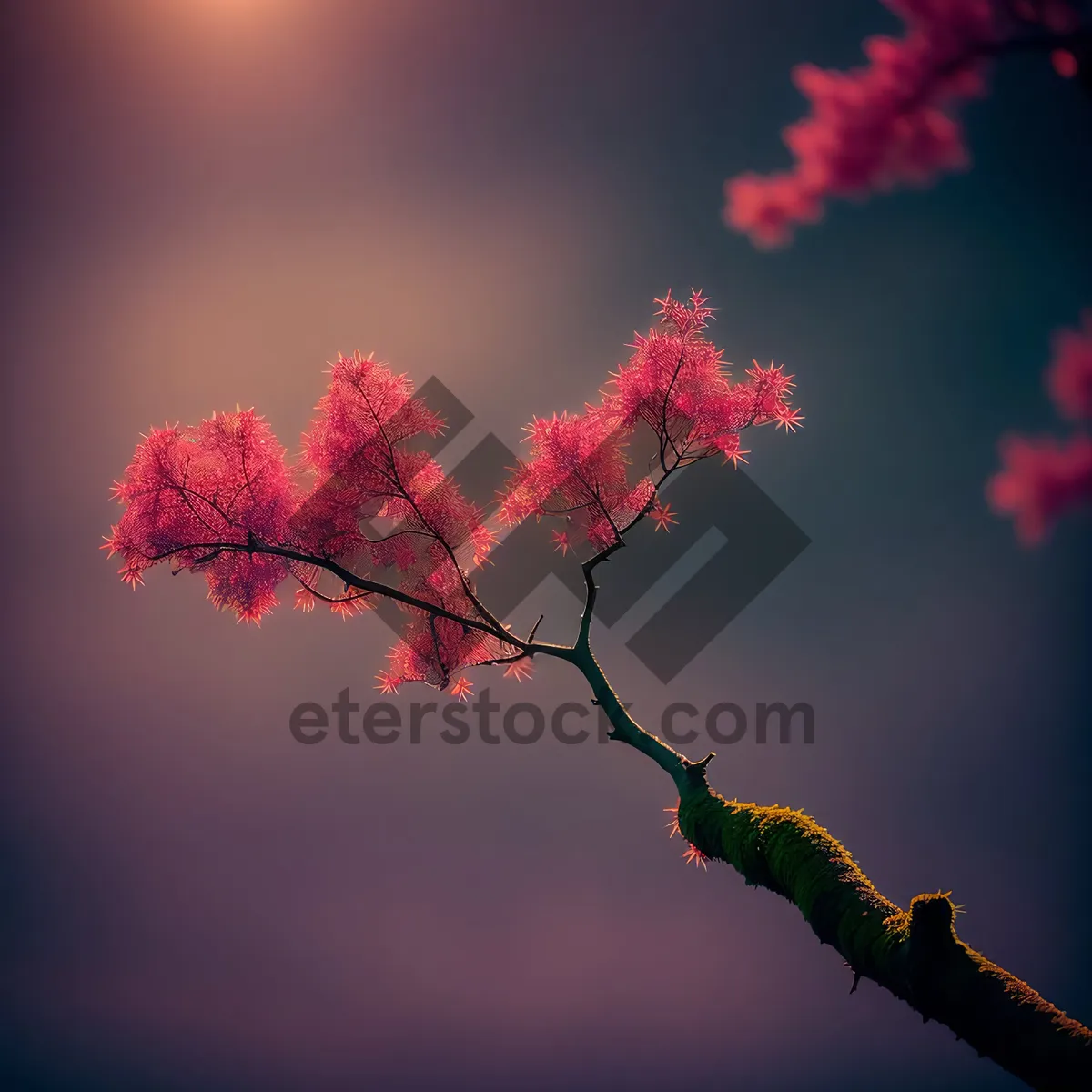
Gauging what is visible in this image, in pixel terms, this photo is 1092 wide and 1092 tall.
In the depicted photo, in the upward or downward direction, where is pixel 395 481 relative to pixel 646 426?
downward

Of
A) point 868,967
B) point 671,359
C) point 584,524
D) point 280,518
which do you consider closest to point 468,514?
point 584,524

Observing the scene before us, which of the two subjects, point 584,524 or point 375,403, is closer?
point 375,403

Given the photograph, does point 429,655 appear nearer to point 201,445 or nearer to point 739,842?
point 201,445

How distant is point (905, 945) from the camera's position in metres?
2.79

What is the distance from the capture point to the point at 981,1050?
8.73 ft

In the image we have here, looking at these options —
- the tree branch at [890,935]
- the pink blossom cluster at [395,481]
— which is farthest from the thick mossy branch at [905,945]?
the pink blossom cluster at [395,481]

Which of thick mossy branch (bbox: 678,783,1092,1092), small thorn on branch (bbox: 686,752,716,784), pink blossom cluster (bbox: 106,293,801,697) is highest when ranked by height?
pink blossom cluster (bbox: 106,293,801,697)

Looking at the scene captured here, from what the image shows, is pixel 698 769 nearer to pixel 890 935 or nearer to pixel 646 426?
pixel 890 935

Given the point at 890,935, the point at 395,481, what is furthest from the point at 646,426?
the point at 890,935

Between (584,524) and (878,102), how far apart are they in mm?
3170

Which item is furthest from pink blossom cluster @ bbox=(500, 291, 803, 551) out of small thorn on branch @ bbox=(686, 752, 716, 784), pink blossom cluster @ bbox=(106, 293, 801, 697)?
small thorn on branch @ bbox=(686, 752, 716, 784)

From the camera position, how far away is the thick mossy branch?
8.05 feet

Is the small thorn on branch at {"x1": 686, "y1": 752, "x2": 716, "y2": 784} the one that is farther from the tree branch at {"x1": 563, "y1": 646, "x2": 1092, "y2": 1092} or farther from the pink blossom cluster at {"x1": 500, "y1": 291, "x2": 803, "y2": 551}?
the pink blossom cluster at {"x1": 500, "y1": 291, "x2": 803, "y2": 551}

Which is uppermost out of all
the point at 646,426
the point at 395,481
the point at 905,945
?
the point at 646,426
